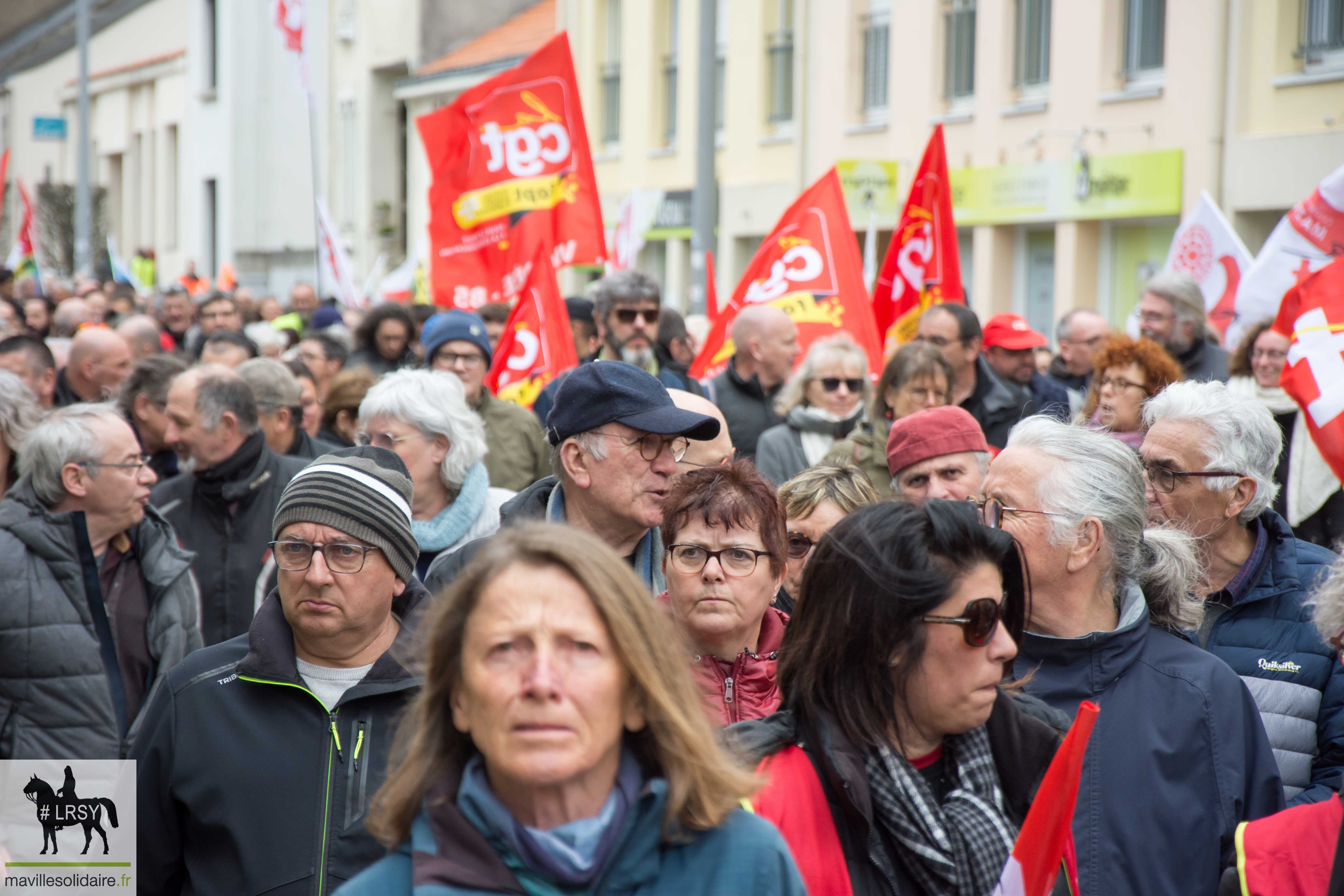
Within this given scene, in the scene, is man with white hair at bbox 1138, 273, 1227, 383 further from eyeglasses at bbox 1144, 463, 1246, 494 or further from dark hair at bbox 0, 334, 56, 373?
dark hair at bbox 0, 334, 56, 373

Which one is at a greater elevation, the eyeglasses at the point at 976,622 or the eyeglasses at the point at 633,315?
the eyeglasses at the point at 633,315

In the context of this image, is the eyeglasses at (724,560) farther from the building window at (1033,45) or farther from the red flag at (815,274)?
the building window at (1033,45)

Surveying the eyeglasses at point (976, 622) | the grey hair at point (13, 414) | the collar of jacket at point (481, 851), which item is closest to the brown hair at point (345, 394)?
the grey hair at point (13, 414)

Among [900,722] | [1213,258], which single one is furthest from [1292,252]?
[900,722]

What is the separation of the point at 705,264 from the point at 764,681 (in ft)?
29.0

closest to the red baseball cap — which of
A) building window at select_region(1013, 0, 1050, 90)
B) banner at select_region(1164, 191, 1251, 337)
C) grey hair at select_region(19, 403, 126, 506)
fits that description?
banner at select_region(1164, 191, 1251, 337)

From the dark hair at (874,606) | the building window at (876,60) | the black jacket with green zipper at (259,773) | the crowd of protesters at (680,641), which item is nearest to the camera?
the crowd of protesters at (680,641)

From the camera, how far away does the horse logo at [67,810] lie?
375 cm

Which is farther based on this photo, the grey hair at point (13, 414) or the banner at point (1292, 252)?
the banner at point (1292, 252)

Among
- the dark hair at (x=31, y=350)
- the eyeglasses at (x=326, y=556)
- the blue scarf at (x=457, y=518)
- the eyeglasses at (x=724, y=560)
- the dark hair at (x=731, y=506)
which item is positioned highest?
the dark hair at (x=31, y=350)

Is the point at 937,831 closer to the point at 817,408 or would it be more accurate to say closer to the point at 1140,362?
the point at 1140,362

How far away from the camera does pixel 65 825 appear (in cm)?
393

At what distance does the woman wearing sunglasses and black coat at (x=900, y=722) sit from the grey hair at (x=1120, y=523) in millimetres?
820

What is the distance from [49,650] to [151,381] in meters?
2.65
